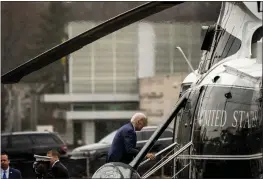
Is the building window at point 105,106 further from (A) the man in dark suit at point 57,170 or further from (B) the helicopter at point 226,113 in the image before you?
(B) the helicopter at point 226,113

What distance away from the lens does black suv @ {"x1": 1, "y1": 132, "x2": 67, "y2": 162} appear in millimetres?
5488

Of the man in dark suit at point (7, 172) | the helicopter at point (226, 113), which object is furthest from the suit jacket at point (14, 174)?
the helicopter at point (226, 113)

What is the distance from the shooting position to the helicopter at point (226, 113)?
2.48 m

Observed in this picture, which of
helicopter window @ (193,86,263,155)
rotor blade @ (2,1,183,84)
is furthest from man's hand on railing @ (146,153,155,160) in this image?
rotor blade @ (2,1,183,84)

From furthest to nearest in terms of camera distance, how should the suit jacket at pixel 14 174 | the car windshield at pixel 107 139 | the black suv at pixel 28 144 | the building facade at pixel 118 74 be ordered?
the car windshield at pixel 107 139, the building facade at pixel 118 74, the black suv at pixel 28 144, the suit jacket at pixel 14 174

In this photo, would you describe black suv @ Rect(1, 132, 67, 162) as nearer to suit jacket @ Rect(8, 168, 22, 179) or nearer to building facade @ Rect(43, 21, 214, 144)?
suit jacket @ Rect(8, 168, 22, 179)

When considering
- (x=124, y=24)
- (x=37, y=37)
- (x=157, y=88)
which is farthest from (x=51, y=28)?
(x=124, y=24)

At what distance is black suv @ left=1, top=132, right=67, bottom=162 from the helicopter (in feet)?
8.26

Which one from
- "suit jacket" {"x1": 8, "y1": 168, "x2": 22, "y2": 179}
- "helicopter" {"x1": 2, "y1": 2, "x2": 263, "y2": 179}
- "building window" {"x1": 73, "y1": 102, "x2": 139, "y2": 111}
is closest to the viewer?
"helicopter" {"x1": 2, "y1": 2, "x2": 263, "y2": 179}

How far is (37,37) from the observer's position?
5.52m

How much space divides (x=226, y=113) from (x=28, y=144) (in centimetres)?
411

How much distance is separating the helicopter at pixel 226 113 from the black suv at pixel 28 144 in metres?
2.52

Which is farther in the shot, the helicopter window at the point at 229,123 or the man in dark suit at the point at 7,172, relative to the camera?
the man in dark suit at the point at 7,172

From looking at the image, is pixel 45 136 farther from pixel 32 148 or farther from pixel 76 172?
pixel 76 172
